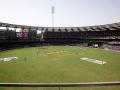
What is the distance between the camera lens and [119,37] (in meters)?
81.1

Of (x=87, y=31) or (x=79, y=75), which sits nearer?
(x=79, y=75)

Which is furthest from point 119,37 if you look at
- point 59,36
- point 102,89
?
point 102,89

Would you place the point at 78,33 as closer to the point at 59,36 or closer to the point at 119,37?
the point at 59,36

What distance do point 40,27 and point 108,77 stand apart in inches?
3443

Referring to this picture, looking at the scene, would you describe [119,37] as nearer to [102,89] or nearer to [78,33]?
[78,33]

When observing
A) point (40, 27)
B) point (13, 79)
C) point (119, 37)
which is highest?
point (40, 27)

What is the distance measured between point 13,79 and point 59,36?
87.7 m

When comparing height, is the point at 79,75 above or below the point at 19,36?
below

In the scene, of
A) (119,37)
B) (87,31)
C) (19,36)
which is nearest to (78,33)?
(87,31)

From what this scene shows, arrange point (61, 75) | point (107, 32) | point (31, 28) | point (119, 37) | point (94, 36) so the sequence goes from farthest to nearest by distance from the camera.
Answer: point (31, 28), point (94, 36), point (107, 32), point (119, 37), point (61, 75)

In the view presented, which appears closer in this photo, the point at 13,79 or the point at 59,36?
the point at 13,79

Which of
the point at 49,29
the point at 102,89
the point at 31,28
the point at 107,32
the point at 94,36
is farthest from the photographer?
the point at 49,29

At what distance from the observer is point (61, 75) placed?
2642cm

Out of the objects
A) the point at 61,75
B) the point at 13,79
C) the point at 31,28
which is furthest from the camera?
the point at 31,28
